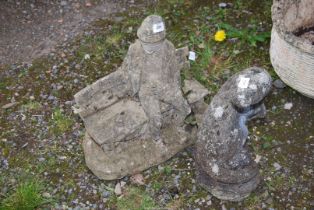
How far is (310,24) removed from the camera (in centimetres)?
516

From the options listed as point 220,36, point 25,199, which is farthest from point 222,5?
point 25,199

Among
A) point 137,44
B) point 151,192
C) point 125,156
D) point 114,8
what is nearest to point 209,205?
point 151,192

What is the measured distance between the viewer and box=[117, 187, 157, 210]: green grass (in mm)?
4230

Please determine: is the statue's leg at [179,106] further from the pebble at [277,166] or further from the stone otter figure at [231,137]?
the pebble at [277,166]

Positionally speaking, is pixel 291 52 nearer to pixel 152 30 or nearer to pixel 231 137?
pixel 231 137

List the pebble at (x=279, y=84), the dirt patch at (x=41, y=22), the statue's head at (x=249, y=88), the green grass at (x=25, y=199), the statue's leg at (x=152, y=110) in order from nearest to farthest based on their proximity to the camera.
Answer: the statue's head at (x=249, y=88) < the statue's leg at (x=152, y=110) < the green grass at (x=25, y=199) < the pebble at (x=279, y=84) < the dirt patch at (x=41, y=22)

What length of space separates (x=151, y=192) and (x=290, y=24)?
2.16 m

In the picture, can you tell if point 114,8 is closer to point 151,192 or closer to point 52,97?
point 52,97

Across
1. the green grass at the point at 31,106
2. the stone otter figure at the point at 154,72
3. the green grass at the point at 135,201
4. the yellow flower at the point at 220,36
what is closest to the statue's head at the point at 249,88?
the stone otter figure at the point at 154,72

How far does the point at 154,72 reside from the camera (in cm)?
398

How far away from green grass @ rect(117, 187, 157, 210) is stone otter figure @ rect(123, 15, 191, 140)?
1.74 feet

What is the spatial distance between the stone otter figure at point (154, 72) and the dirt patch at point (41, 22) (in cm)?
185

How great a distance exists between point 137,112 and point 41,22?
2.27 meters

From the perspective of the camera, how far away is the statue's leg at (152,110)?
4.11 metres
